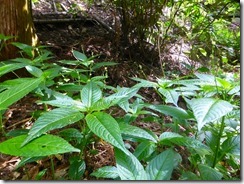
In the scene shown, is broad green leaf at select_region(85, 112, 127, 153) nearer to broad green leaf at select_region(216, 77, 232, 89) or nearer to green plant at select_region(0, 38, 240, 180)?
green plant at select_region(0, 38, 240, 180)

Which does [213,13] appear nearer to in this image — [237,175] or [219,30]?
[219,30]

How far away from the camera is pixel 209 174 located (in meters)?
0.72

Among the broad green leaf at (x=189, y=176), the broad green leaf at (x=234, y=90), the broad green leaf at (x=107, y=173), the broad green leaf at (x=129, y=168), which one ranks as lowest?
the broad green leaf at (x=189, y=176)

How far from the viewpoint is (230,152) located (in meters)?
0.77

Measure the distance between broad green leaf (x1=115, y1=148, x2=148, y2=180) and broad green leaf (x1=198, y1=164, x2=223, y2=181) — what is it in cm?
17

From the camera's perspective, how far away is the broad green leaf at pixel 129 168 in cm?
63

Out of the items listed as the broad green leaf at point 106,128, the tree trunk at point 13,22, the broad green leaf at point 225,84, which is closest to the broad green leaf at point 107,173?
the broad green leaf at point 106,128

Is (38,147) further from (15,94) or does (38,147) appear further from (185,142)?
(185,142)

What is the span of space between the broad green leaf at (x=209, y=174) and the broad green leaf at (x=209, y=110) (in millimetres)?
153

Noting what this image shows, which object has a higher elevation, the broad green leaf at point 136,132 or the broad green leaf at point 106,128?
the broad green leaf at point 106,128

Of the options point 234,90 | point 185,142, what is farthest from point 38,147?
point 234,90

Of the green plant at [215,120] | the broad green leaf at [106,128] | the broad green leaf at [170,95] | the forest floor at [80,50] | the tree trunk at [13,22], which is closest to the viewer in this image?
the broad green leaf at [106,128]

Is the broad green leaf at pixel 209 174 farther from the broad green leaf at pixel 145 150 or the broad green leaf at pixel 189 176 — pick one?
the broad green leaf at pixel 145 150

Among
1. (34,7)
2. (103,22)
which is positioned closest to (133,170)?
(103,22)
